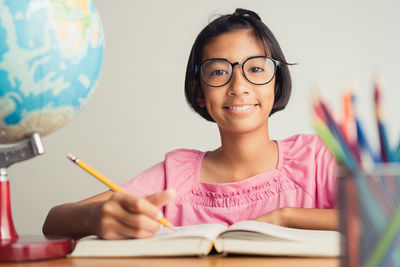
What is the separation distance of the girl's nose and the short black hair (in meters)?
0.12

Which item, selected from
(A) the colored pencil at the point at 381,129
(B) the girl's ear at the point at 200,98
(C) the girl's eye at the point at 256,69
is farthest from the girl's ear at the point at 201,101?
(A) the colored pencil at the point at 381,129

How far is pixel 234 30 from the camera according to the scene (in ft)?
4.59

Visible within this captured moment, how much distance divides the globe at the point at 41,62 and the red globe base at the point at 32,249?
18cm

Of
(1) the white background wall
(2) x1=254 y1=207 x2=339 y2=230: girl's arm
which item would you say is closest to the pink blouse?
(2) x1=254 y1=207 x2=339 y2=230: girl's arm

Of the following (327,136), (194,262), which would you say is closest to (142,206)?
(194,262)

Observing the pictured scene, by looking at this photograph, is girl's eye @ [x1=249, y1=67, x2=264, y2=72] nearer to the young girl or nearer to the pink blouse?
the young girl

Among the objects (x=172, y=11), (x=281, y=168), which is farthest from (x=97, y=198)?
(x=172, y=11)

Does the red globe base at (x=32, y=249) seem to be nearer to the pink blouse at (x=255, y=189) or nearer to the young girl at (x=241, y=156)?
the young girl at (x=241, y=156)

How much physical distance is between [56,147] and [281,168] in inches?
49.0

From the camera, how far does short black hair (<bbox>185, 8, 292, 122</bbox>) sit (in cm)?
141

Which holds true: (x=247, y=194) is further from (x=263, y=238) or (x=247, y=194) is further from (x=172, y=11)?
(x=172, y=11)

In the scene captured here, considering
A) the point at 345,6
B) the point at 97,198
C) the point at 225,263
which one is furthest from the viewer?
the point at 345,6

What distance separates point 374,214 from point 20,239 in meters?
0.59

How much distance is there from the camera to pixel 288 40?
2273 millimetres
